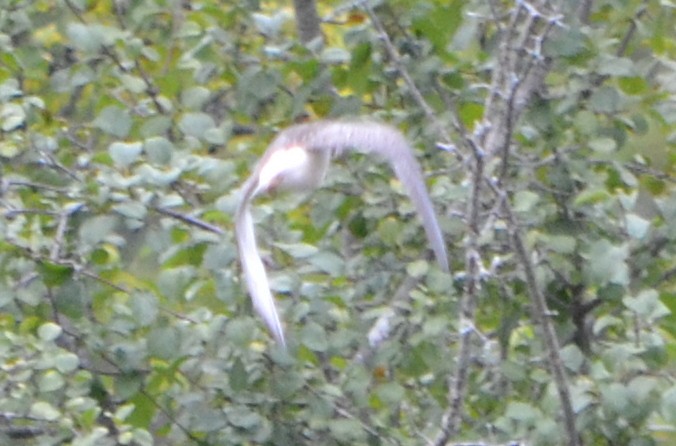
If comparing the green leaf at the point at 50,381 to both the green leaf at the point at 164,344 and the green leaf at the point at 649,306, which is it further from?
the green leaf at the point at 649,306

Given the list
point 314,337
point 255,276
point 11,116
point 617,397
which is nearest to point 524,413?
point 617,397

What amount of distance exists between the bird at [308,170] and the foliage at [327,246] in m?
0.05

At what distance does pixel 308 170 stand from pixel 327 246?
0.23m

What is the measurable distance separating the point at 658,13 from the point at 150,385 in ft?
4.77

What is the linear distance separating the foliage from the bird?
52mm

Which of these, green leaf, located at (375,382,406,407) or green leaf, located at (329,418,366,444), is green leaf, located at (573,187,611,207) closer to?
green leaf, located at (375,382,406,407)

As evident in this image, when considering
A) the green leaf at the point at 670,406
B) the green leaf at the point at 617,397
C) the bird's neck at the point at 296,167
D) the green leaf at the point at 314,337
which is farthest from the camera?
the bird's neck at the point at 296,167

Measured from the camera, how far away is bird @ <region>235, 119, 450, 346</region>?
2.79m

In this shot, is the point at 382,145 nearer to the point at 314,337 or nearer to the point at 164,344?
the point at 314,337

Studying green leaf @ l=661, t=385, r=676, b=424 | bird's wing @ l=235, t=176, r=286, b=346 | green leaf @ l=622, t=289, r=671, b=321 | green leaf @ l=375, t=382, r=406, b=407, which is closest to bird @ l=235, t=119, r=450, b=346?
bird's wing @ l=235, t=176, r=286, b=346

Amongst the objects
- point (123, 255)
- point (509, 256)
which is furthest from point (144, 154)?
point (509, 256)

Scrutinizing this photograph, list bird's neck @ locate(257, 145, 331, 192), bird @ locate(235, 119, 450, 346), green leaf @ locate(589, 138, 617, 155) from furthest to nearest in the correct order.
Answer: bird's neck @ locate(257, 145, 331, 192) < green leaf @ locate(589, 138, 617, 155) < bird @ locate(235, 119, 450, 346)

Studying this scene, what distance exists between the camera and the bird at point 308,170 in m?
2.79

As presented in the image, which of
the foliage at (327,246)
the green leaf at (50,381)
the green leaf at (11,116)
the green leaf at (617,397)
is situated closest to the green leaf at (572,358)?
the foliage at (327,246)
